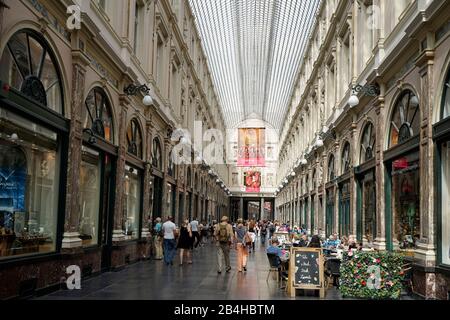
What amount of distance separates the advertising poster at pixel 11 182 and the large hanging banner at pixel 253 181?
5600cm

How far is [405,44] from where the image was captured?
39.5 ft

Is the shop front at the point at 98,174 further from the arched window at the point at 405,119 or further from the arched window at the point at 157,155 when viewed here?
the arched window at the point at 405,119

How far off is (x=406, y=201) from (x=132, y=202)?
8934mm

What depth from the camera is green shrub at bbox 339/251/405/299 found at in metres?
10.1

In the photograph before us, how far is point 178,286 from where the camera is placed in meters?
11.8

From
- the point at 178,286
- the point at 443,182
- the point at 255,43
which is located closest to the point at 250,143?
the point at 255,43

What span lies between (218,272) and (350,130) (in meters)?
7.35

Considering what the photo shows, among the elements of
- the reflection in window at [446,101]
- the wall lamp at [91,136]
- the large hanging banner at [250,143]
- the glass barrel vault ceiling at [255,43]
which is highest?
the glass barrel vault ceiling at [255,43]

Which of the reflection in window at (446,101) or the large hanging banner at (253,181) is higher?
the large hanging banner at (253,181)

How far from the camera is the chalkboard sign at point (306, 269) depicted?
1073cm

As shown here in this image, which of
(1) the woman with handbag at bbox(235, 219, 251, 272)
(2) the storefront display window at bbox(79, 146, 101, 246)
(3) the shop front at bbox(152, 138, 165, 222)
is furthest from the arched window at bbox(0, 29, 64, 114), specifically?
(3) the shop front at bbox(152, 138, 165, 222)

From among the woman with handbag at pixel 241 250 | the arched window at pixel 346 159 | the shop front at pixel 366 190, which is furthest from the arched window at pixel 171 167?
the shop front at pixel 366 190
